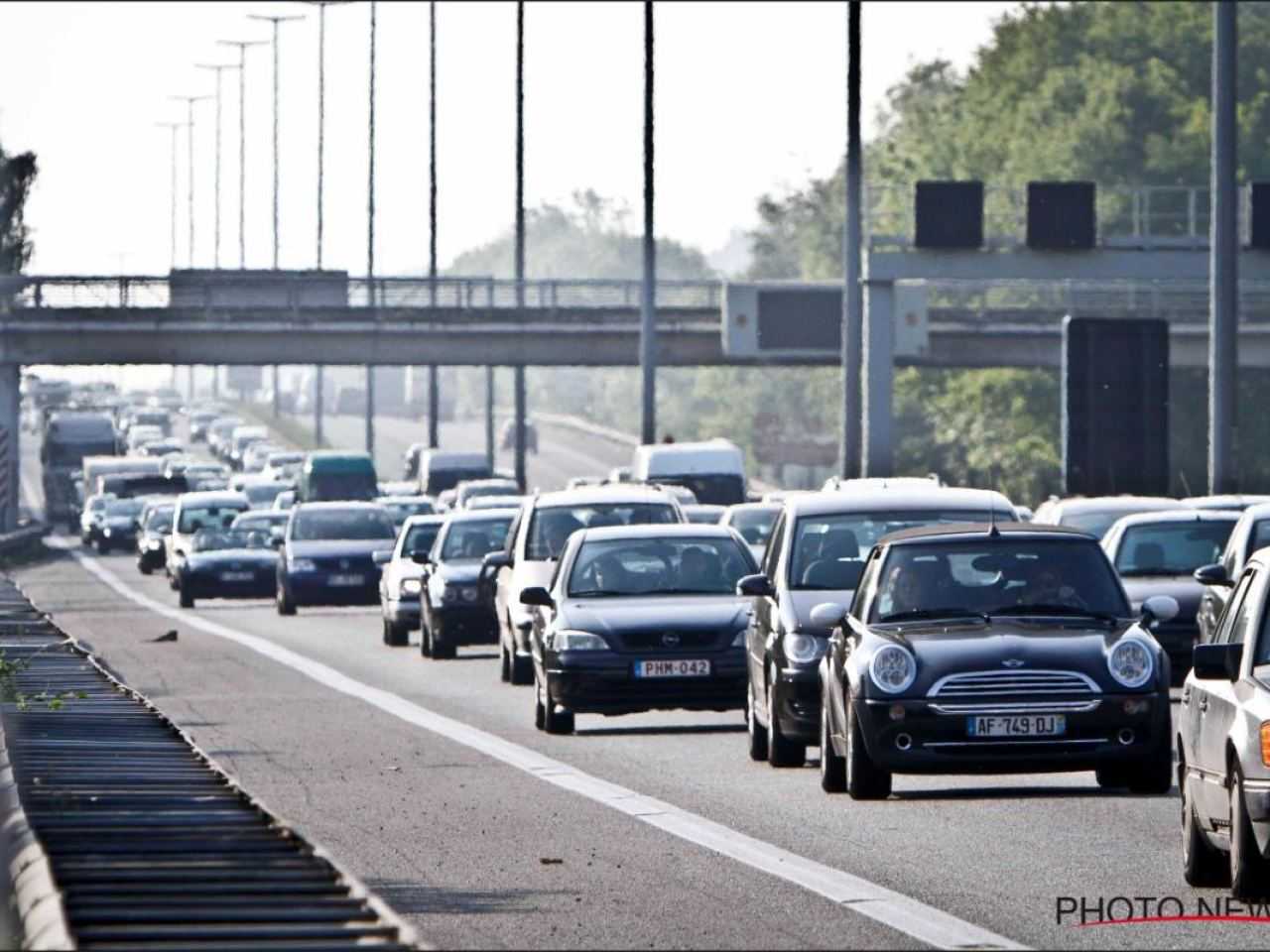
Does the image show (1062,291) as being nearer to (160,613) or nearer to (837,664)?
(160,613)

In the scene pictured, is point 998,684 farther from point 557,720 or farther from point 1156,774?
point 557,720

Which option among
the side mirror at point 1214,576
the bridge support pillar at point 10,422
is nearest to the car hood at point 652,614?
the side mirror at point 1214,576

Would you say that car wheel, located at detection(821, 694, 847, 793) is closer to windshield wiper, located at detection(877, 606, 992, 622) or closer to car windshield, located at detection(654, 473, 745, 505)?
windshield wiper, located at detection(877, 606, 992, 622)

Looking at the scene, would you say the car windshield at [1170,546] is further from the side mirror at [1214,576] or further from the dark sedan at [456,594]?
the dark sedan at [456,594]

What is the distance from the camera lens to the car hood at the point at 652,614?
80.8ft

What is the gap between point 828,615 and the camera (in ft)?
62.8

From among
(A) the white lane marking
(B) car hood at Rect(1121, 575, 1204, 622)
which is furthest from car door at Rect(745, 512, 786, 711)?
(B) car hood at Rect(1121, 575, 1204, 622)

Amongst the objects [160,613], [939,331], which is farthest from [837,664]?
[939,331]

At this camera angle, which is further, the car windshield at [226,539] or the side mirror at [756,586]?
the car windshield at [226,539]

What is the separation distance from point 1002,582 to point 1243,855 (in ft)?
20.0

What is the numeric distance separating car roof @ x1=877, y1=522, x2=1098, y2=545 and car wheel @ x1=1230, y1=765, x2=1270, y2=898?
19.7 ft

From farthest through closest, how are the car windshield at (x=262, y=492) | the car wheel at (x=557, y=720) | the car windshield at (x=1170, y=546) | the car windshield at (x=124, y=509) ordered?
the car windshield at (x=262, y=492), the car windshield at (x=124, y=509), the car windshield at (x=1170, y=546), the car wheel at (x=557, y=720)

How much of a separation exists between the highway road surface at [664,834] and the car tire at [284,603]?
65.2 feet

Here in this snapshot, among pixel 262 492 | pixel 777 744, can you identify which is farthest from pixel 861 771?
pixel 262 492
